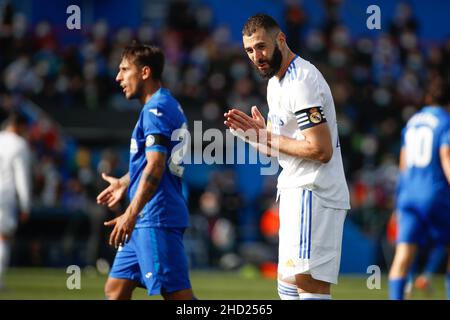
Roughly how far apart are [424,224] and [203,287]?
5.00 metres

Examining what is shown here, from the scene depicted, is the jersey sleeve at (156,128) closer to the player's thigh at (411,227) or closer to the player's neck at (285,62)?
the player's neck at (285,62)

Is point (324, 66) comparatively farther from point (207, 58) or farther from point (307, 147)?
point (307, 147)

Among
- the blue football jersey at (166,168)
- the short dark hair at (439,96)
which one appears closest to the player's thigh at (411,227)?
the short dark hair at (439,96)

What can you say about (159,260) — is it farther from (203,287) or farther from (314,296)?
(203,287)

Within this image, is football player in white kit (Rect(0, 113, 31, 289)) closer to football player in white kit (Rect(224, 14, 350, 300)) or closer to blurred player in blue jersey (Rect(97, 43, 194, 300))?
blurred player in blue jersey (Rect(97, 43, 194, 300))

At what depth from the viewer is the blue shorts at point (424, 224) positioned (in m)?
9.59

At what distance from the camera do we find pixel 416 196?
31.6ft

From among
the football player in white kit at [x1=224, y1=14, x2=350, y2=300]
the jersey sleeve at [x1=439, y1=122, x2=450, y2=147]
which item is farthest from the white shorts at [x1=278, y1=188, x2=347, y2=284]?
the jersey sleeve at [x1=439, y1=122, x2=450, y2=147]

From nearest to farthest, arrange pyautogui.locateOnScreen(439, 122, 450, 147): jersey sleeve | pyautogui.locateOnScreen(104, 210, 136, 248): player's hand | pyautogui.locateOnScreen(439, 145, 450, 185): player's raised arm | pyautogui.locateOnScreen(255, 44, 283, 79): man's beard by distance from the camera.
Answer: pyautogui.locateOnScreen(255, 44, 283, 79): man's beard < pyautogui.locateOnScreen(104, 210, 136, 248): player's hand < pyautogui.locateOnScreen(439, 145, 450, 185): player's raised arm < pyautogui.locateOnScreen(439, 122, 450, 147): jersey sleeve

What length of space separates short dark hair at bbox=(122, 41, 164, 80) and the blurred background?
8986 mm

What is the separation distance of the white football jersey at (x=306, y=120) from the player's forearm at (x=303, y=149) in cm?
13

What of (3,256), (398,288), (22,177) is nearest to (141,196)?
(398,288)

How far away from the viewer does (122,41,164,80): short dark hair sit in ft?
24.0
